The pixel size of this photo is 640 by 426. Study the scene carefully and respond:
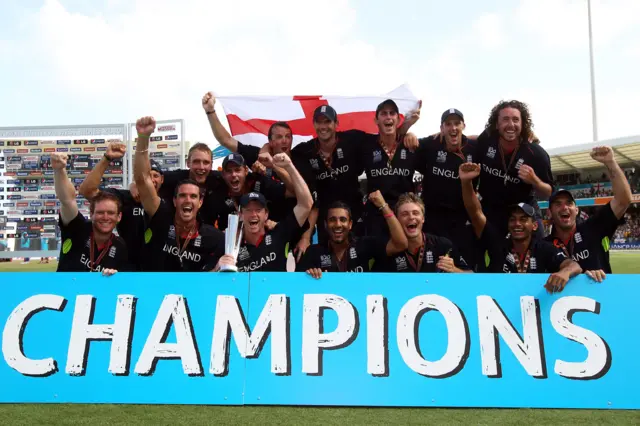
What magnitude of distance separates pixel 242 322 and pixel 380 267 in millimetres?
1659

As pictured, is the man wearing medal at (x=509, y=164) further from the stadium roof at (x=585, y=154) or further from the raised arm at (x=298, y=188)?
the stadium roof at (x=585, y=154)

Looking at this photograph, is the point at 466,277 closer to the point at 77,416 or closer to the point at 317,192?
the point at 317,192

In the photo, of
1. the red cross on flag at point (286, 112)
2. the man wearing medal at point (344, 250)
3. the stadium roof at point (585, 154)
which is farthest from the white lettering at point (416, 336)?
the stadium roof at point (585, 154)

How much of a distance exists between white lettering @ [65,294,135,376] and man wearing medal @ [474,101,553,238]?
13.3 ft

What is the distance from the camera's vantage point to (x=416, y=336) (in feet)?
14.1

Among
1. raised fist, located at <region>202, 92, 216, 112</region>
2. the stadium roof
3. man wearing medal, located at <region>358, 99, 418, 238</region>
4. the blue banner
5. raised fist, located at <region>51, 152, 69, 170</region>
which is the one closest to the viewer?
the blue banner

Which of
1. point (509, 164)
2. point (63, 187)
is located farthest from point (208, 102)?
point (509, 164)

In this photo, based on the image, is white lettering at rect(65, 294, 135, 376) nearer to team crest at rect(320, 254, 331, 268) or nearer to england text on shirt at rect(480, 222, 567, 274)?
team crest at rect(320, 254, 331, 268)

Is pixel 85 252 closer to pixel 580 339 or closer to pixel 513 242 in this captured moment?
pixel 513 242

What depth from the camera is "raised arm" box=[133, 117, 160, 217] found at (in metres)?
5.22

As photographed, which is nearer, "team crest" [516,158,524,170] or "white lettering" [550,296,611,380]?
"white lettering" [550,296,611,380]

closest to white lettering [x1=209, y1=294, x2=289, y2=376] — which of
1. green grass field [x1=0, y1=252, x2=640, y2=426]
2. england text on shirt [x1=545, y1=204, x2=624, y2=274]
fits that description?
green grass field [x1=0, y1=252, x2=640, y2=426]

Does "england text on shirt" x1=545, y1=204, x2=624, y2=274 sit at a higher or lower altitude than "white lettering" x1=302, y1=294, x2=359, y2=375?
higher

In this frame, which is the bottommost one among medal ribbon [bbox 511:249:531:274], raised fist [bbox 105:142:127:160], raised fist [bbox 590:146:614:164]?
medal ribbon [bbox 511:249:531:274]
